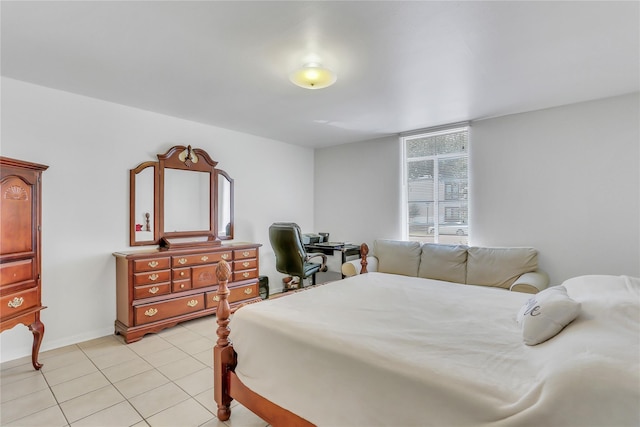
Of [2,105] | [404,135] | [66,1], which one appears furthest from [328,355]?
[404,135]

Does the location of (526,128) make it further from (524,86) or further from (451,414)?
(451,414)

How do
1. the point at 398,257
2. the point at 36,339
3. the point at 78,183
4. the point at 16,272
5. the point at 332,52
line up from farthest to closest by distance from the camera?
the point at 398,257, the point at 78,183, the point at 36,339, the point at 16,272, the point at 332,52

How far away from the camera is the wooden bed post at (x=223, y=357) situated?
1893mm

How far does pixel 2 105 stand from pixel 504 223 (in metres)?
5.28

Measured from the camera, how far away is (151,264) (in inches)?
127

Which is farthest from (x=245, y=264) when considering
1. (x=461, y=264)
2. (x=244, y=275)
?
(x=461, y=264)

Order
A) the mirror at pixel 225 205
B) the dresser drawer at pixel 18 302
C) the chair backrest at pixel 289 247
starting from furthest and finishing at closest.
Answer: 1. the mirror at pixel 225 205
2. the chair backrest at pixel 289 247
3. the dresser drawer at pixel 18 302

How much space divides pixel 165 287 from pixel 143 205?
1007mm

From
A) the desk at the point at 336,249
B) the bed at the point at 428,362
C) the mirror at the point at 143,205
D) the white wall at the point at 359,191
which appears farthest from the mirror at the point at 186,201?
the bed at the point at 428,362

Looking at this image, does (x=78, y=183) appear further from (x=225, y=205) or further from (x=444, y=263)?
(x=444, y=263)

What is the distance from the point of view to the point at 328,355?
1442 millimetres

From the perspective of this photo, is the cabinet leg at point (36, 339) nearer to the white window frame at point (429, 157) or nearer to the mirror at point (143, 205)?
the mirror at point (143, 205)

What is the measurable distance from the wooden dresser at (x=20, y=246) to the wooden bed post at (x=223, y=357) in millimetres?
1689

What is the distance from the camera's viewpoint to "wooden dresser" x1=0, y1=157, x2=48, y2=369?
7.41 feet
